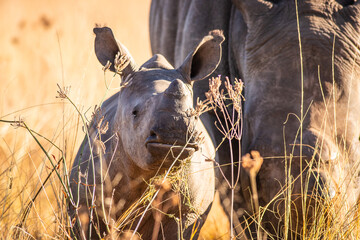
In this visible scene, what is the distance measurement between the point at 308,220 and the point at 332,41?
1.34m

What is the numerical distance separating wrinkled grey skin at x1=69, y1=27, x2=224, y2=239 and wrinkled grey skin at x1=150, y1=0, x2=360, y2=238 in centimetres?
49

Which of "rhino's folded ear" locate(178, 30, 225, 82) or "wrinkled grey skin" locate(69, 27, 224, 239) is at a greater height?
"rhino's folded ear" locate(178, 30, 225, 82)

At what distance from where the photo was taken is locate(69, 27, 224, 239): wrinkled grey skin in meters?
3.61

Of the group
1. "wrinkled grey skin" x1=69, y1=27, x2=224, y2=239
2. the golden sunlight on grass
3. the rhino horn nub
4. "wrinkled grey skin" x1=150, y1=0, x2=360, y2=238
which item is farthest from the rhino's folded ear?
the golden sunlight on grass

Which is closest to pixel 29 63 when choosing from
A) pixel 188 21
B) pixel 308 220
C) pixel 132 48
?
pixel 132 48

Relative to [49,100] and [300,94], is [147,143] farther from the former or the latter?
[49,100]

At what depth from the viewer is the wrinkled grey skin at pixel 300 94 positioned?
15.5 ft

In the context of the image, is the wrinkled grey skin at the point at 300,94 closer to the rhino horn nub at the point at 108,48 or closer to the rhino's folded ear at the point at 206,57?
the rhino's folded ear at the point at 206,57

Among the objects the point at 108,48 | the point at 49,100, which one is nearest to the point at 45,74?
the point at 49,100

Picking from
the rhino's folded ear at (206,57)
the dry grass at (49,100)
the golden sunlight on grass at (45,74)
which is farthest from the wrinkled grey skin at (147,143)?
the golden sunlight on grass at (45,74)

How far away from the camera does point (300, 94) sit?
492 cm

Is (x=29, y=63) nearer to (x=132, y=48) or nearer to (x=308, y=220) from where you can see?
(x=132, y=48)

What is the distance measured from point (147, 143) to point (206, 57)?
1105mm

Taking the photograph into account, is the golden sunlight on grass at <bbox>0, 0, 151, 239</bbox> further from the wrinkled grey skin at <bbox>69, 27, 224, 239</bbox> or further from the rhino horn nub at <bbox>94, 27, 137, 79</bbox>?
the rhino horn nub at <bbox>94, 27, 137, 79</bbox>
